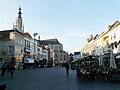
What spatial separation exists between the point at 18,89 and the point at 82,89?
4.34 m

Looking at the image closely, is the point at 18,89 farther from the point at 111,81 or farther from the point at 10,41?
the point at 10,41

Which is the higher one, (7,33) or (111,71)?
(7,33)

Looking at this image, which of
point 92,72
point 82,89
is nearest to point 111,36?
point 92,72

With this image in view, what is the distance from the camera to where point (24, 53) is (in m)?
76.8

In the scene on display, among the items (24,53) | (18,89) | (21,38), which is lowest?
(18,89)

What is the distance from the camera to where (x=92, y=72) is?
22188mm

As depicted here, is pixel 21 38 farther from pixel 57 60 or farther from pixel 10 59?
pixel 57 60

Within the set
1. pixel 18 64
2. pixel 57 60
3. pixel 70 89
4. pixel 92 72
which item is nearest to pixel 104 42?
pixel 18 64

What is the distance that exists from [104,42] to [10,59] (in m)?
27.6

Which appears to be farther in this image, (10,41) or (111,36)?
(10,41)

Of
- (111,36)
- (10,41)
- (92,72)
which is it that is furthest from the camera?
(10,41)

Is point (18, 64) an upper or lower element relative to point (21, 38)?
lower

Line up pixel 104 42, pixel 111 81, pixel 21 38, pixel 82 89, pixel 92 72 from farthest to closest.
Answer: pixel 21 38 < pixel 104 42 < pixel 92 72 < pixel 111 81 < pixel 82 89

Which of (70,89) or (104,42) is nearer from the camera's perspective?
(70,89)
